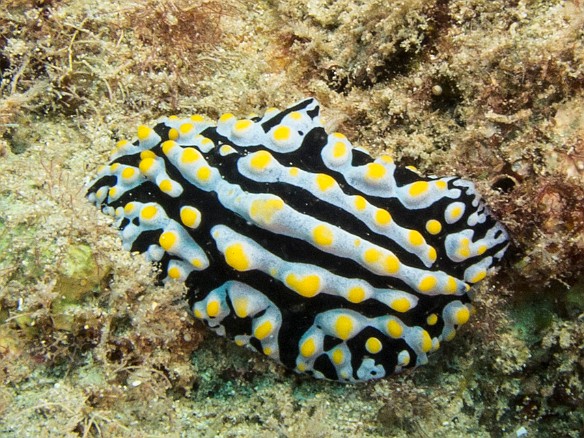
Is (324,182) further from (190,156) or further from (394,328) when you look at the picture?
(394,328)

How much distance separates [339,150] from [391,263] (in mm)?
788

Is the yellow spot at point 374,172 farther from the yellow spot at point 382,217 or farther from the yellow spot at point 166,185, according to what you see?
the yellow spot at point 166,185

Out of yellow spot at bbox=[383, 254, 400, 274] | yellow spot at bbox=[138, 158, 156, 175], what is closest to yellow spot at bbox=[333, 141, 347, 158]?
yellow spot at bbox=[383, 254, 400, 274]

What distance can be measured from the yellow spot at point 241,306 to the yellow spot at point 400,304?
0.91m

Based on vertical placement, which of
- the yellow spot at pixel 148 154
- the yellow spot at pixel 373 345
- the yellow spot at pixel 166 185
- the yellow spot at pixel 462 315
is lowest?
the yellow spot at pixel 373 345

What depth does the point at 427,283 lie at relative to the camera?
280cm

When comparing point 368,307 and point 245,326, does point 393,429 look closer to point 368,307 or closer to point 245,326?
point 368,307

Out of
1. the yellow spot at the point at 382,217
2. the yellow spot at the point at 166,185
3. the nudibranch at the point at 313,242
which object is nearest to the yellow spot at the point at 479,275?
the nudibranch at the point at 313,242

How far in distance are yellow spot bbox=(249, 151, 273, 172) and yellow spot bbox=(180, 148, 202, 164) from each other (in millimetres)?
380

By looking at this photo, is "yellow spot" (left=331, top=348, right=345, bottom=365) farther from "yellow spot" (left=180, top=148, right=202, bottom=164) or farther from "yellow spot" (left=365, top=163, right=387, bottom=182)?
"yellow spot" (left=180, top=148, right=202, bottom=164)

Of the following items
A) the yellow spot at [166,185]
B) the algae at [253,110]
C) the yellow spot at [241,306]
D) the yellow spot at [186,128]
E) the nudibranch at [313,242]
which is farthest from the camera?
the yellow spot at [186,128]

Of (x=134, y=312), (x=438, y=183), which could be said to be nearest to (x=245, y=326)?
(x=134, y=312)

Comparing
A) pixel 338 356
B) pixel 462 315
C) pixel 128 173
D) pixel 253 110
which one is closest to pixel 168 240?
pixel 128 173

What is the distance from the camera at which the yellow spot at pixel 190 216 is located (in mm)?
2930
